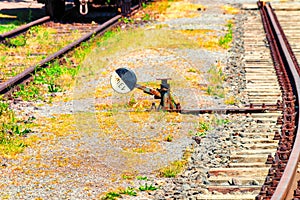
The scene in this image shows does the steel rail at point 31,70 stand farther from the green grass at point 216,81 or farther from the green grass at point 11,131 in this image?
the green grass at point 216,81

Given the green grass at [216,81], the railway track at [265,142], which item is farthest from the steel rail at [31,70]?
the railway track at [265,142]

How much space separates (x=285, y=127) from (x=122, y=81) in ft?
6.52

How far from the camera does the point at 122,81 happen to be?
8727mm

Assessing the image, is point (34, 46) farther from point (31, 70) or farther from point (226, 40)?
point (226, 40)

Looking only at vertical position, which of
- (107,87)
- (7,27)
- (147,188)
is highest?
(7,27)

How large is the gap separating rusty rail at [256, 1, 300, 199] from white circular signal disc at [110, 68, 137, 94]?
1.84 meters

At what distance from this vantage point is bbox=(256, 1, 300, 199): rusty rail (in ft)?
19.9

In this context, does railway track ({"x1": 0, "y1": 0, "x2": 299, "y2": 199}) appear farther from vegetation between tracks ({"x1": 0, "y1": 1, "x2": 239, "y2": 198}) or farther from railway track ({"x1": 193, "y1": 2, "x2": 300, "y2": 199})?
vegetation between tracks ({"x1": 0, "y1": 1, "x2": 239, "y2": 198})

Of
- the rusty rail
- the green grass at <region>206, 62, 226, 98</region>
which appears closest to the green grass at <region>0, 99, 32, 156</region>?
the rusty rail

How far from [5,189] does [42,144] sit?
146 centimetres

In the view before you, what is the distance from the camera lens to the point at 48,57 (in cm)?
1243

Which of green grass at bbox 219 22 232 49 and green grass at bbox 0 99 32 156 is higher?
green grass at bbox 219 22 232 49

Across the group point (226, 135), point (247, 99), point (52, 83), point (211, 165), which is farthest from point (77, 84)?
point (211, 165)

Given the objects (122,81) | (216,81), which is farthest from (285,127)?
(216,81)
